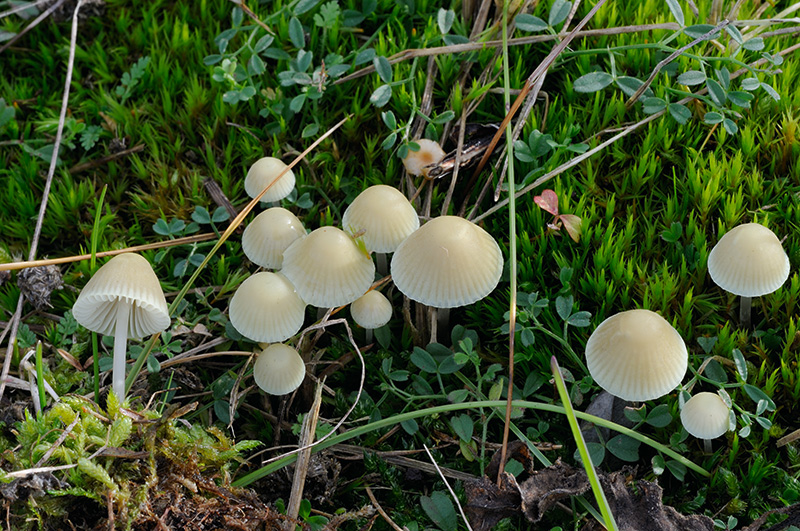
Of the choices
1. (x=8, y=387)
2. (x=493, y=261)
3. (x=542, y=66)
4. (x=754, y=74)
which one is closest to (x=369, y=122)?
(x=542, y=66)

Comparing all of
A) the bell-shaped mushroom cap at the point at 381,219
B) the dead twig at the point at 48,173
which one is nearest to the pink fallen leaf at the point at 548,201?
the bell-shaped mushroom cap at the point at 381,219

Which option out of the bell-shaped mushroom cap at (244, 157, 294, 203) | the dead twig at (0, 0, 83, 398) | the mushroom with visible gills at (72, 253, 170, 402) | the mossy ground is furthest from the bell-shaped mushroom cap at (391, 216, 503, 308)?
the dead twig at (0, 0, 83, 398)

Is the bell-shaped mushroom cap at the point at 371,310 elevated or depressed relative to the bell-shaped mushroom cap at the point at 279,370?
elevated

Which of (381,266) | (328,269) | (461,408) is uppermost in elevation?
(328,269)

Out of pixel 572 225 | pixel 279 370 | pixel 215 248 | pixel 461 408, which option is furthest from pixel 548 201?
pixel 215 248

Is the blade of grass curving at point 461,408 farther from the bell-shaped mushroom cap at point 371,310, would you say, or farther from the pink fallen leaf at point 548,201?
the pink fallen leaf at point 548,201

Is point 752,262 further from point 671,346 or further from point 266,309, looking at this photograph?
point 266,309
